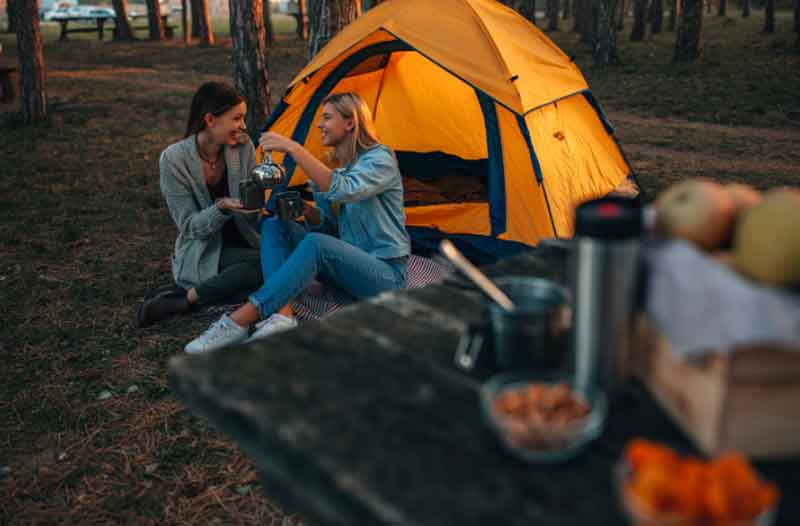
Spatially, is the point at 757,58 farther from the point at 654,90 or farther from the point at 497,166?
the point at 497,166

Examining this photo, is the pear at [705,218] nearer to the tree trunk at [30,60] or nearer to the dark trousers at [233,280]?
the dark trousers at [233,280]

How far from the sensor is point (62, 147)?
8.73 metres

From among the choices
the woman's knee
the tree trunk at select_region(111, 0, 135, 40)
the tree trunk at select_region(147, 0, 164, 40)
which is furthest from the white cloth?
the tree trunk at select_region(111, 0, 135, 40)

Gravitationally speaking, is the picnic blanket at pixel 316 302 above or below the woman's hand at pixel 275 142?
below

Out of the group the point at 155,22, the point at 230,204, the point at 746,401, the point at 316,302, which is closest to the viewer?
the point at 746,401

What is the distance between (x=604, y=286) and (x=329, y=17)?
5.33 metres

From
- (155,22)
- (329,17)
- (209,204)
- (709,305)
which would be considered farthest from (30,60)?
(155,22)

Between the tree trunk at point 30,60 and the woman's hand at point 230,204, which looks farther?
the tree trunk at point 30,60

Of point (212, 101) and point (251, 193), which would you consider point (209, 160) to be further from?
point (251, 193)

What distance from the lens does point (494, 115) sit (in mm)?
4652

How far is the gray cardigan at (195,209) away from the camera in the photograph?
13.3 ft

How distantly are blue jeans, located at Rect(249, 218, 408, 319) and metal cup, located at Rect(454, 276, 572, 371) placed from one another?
83.5 inches

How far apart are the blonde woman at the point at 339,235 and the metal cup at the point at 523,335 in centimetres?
214

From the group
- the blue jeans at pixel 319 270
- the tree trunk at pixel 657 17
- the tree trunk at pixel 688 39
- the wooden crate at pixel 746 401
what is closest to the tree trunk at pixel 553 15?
the tree trunk at pixel 657 17
